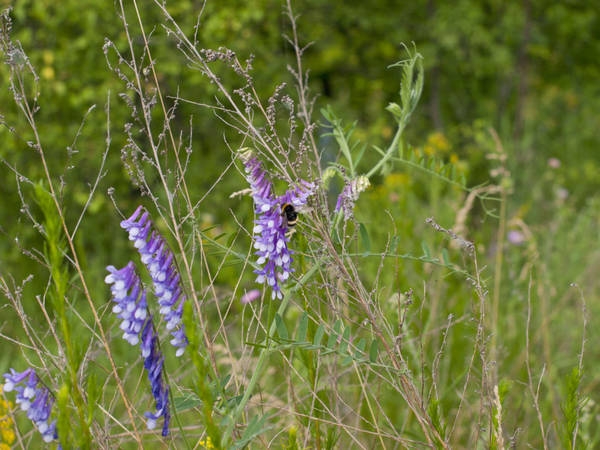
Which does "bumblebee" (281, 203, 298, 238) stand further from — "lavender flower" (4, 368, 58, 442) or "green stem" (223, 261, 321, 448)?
"lavender flower" (4, 368, 58, 442)

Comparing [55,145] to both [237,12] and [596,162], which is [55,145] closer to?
[237,12]

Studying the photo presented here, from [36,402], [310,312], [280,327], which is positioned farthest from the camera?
[310,312]

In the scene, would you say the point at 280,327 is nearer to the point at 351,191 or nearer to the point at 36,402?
the point at 351,191

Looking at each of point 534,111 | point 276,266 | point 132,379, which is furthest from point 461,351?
point 534,111

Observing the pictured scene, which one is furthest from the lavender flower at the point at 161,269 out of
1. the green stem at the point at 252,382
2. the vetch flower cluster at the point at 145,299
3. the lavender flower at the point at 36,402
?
the lavender flower at the point at 36,402

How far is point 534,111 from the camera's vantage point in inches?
330

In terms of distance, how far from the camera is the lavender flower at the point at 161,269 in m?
1.40

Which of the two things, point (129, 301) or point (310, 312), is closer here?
point (129, 301)

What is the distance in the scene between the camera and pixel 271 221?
4.77 ft

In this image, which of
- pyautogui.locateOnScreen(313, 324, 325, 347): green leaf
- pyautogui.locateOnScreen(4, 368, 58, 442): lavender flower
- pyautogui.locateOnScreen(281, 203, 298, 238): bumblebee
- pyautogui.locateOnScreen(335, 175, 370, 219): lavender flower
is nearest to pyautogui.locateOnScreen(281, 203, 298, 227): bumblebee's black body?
pyautogui.locateOnScreen(281, 203, 298, 238): bumblebee

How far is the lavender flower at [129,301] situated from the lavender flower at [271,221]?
231 millimetres

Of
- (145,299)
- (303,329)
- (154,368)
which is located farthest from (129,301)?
(303,329)

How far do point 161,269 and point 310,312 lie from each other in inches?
22.3

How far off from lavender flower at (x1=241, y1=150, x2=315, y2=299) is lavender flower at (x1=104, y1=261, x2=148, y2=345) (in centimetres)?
23
